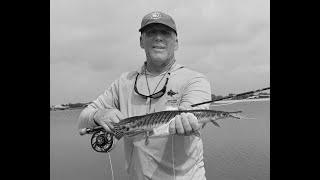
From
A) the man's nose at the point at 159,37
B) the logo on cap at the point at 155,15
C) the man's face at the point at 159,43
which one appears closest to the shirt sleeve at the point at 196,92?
the man's face at the point at 159,43

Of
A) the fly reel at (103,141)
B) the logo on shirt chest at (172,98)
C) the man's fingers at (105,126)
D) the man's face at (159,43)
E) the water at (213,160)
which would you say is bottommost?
the water at (213,160)

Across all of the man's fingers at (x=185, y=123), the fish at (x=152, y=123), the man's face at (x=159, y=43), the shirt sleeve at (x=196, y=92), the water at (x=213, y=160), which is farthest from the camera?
the water at (x=213, y=160)

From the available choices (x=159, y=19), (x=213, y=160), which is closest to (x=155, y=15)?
(x=159, y=19)

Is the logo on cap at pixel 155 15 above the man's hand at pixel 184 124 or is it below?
above

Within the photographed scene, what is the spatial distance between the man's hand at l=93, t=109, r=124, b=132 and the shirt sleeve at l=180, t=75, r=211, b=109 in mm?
715

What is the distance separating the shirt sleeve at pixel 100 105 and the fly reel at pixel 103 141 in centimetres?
13

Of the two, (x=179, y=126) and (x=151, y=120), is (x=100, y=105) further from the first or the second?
(x=179, y=126)

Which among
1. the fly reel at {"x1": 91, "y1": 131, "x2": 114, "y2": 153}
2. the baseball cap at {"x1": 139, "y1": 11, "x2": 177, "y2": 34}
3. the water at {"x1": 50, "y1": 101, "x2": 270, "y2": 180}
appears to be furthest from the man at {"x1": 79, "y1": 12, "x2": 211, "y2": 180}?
the water at {"x1": 50, "y1": 101, "x2": 270, "y2": 180}

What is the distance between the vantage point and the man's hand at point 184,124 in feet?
11.4

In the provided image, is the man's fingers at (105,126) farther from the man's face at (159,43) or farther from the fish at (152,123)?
the man's face at (159,43)

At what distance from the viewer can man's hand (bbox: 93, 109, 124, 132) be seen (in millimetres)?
3920
